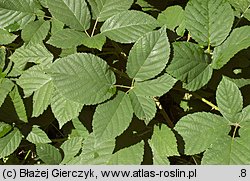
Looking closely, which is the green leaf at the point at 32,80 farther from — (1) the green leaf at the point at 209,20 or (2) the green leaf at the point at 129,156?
(1) the green leaf at the point at 209,20

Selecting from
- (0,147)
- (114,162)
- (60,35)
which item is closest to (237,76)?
(114,162)

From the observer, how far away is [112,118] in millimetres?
1309

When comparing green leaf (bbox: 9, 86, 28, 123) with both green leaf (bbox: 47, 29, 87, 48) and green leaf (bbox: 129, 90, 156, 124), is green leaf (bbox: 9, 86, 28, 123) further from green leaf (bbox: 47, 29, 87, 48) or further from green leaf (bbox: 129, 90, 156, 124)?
green leaf (bbox: 129, 90, 156, 124)

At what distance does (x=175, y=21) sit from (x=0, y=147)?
2.68 ft

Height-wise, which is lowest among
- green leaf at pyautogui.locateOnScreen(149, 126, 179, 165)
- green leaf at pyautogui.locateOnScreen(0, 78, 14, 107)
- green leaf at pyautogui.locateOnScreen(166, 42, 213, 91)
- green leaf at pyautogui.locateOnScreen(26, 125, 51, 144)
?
green leaf at pyautogui.locateOnScreen(26, 125, 51, 144)

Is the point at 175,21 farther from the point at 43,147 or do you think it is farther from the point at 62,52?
the point at 43,147

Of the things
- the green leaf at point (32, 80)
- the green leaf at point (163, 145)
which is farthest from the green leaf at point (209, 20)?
the green leaf at point (32, 80)

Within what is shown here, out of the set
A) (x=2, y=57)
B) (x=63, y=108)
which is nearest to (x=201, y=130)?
(x=63, y=108)

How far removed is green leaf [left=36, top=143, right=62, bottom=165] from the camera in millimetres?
1661

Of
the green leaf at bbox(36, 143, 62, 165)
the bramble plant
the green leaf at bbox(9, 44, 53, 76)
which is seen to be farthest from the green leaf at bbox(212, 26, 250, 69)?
the green leaf at bbox(36, 143, 62, 165)

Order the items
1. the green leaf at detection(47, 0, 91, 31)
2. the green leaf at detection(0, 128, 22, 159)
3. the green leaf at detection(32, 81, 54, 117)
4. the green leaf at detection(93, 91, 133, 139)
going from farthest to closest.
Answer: the green leaf at detection(0, 128, 22, 159) < the green leaf at detection(32, 81, 54, 117) < the green leaf at detection(47, 0, 91, 31) < the green leaf at detection(93, 91, 133, 139)

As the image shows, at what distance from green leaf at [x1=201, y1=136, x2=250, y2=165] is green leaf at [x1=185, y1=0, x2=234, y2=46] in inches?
13.2

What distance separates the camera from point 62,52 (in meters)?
1.52

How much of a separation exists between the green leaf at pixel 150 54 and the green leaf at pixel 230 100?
22 centimetres
